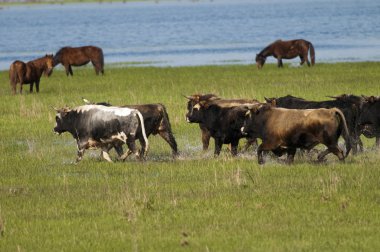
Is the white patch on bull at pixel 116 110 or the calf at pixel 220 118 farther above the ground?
the white patch on bull at pixel 116 110

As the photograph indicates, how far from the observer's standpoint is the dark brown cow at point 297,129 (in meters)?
16.6

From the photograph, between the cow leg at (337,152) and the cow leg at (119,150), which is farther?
the cow leg at (119,150)

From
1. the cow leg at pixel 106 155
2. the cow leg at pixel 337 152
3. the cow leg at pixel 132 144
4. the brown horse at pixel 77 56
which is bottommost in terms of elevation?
the brown horse at pixel 77 56

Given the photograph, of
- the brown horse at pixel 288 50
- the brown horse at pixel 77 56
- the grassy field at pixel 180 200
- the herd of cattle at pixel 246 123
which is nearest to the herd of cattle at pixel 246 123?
the herd of cattle at pixel 246 123

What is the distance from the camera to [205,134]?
66.0ft

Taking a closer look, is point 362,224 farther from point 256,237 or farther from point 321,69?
point 321,69

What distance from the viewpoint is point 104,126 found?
1811 centimetres

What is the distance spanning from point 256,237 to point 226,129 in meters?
7.10

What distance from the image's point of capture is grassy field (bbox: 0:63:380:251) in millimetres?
11875

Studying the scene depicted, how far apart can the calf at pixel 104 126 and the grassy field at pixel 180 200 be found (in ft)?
1.03

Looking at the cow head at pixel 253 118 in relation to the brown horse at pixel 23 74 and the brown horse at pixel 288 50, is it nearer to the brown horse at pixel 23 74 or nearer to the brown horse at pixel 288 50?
the brown horse at pixel 23 74

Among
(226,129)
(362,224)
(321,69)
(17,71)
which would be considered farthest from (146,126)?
(321,69)

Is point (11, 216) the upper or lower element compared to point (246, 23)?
upper

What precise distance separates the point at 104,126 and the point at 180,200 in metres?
4.34
